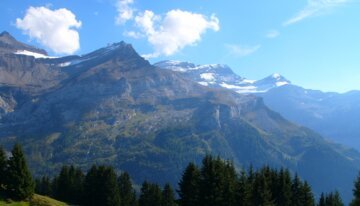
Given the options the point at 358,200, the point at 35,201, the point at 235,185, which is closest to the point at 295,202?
the point at 235,185

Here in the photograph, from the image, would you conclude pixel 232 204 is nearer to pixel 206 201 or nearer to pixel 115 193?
pixel 206 201

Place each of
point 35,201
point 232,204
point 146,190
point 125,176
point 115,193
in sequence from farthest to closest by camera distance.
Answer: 1. point 125,176
2. point 146,190
3. point 115,193
4. point 35,201
5. point 232,204

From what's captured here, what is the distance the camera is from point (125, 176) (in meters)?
146

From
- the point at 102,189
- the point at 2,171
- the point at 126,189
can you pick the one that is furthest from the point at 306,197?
the point at 126,189

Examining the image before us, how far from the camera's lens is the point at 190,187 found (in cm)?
8519

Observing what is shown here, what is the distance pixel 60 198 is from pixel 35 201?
135 ft

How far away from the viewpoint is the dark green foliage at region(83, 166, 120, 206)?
111625 millimetres

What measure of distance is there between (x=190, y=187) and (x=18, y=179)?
1202 inches

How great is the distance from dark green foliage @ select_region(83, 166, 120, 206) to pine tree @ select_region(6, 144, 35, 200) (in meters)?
26.3

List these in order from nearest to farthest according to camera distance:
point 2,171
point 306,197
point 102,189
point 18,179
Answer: point 18,179 → point 2,171 → point 306,197 → point 102,189

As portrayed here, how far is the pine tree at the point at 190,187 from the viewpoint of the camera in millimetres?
83363

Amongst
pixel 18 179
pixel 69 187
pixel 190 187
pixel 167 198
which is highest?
pixel 18 179

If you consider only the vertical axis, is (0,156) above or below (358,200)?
above

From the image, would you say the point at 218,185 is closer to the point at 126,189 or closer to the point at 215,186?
the point at 215,186
